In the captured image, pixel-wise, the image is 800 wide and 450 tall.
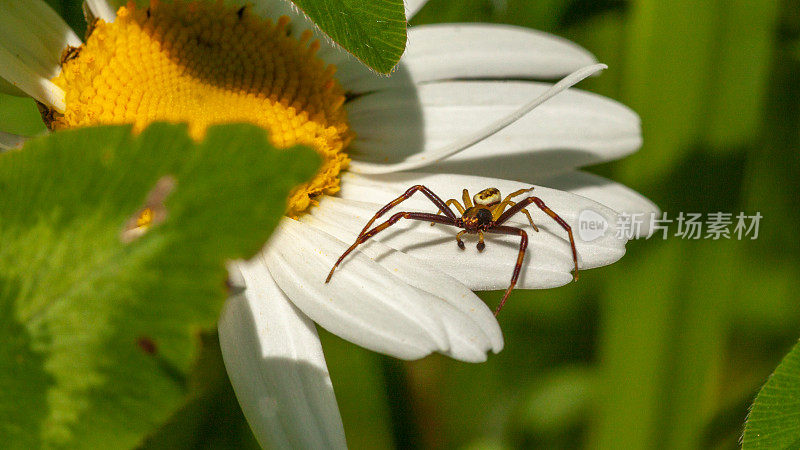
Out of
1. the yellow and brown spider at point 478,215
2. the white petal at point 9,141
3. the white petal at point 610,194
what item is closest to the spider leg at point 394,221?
the yellow and brown spider at point 478,215

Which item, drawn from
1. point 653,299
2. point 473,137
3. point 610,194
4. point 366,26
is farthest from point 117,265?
point 653,299

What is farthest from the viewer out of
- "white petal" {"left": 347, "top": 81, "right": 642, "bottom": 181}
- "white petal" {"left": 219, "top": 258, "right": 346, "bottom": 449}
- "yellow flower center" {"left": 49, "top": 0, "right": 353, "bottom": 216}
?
"white petal" {"left": 347, "top": 81, "right": 642, "bottom": 181}

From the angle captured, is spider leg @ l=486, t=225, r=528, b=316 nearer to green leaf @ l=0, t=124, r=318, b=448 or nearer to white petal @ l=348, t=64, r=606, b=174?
white petal @ l=348, t=64, r=606, b=174

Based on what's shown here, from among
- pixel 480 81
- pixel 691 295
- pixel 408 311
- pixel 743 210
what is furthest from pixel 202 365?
pixel 743 210

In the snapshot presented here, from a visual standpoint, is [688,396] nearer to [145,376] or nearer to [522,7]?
[522,7]

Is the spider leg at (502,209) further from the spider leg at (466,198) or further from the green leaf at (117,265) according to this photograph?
the green leaf at (117,265)

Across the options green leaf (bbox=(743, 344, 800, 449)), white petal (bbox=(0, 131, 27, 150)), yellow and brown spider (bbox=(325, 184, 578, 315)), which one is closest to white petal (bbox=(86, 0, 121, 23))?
white petal (bbox=(0, 131, 27, 150))

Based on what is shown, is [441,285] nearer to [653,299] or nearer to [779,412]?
[779,412]
